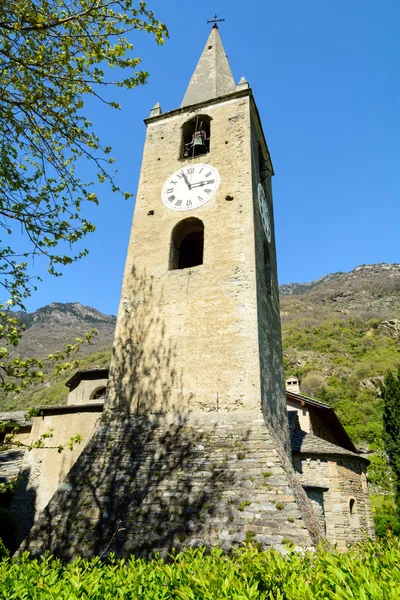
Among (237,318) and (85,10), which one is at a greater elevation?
(85,10)

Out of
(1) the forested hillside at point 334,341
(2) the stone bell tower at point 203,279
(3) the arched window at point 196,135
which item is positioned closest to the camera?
(2) the stone bell tower at point 203,279

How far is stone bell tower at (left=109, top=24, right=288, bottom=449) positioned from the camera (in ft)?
28.1

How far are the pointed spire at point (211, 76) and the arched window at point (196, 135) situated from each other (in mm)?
760

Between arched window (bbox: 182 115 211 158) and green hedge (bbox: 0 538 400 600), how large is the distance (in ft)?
37.3

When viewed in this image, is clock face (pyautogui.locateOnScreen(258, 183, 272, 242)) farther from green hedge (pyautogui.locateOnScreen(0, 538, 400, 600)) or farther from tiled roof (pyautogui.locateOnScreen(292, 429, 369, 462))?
green hedge (pyautogui.locateOnScreen(0, 538, 400, 600))

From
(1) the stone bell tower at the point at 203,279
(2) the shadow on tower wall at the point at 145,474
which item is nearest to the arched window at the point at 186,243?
(1) the stone bell tower at the point at 203,279

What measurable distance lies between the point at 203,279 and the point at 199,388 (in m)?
2.77

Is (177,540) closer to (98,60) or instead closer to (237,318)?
(237,318)

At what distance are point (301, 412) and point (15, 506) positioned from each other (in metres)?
12.0

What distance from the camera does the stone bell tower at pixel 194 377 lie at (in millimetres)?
6312

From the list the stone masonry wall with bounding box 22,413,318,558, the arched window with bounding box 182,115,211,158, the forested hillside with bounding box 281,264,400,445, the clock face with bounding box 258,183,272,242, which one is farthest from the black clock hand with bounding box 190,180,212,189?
the forested hillside with bounding box 281,264,400,445

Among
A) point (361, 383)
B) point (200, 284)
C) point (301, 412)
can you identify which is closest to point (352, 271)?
point (361, 383)

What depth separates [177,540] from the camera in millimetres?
6008

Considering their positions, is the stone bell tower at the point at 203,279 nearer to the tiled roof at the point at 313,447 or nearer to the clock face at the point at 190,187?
the clock face at the point at 190,187
